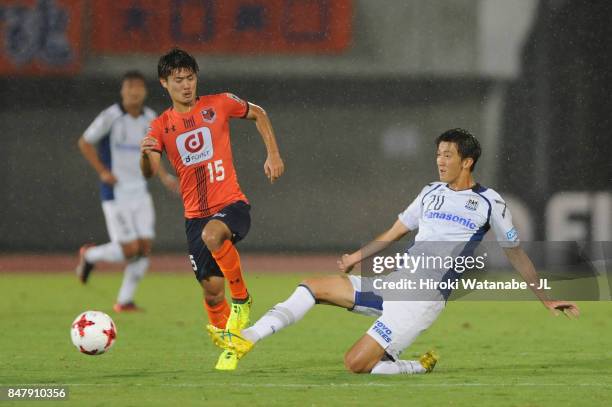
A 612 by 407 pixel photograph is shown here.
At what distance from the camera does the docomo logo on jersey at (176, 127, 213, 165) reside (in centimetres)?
765

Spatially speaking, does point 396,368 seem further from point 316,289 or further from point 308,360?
point 308,360

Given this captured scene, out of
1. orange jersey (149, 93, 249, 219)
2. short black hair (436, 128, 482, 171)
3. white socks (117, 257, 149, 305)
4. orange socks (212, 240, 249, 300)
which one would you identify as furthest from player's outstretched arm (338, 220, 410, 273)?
white socks (117, 257, 149, 305)

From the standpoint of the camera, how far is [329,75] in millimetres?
16344

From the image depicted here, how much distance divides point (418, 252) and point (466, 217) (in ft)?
1.08

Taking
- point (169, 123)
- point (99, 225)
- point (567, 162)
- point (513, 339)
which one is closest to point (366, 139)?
point (567, 162)

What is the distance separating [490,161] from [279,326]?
31.4 ft

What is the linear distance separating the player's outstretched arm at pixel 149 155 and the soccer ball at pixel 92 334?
3.07 ft

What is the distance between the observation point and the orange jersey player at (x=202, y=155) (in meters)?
7.46

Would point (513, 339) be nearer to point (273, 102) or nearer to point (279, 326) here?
point (279, 326)

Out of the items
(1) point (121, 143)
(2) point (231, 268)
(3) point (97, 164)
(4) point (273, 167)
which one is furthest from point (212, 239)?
(1) point (121, 143)

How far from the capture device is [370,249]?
6.89 metres

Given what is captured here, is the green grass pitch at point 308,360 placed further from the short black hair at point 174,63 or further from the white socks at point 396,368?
the short black hair at point 174,63

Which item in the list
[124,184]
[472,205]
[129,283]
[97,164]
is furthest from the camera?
[124,184]

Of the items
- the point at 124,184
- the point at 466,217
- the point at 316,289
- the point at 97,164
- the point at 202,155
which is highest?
the point at 202,155
